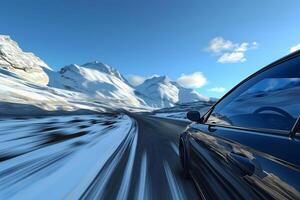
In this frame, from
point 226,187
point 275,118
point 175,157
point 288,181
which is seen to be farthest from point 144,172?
point 288,181

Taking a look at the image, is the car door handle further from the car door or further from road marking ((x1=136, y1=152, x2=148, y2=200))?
road marking ((x1=136, y1=152, x2=148, y2=200))

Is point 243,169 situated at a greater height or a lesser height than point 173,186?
greater

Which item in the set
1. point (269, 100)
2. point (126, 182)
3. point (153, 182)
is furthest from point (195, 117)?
point (269, 100)

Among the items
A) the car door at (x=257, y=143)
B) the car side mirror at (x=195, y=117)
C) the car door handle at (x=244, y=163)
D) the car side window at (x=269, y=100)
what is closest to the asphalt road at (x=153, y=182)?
the car door at (x=257, y=143)

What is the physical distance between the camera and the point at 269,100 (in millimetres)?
2061

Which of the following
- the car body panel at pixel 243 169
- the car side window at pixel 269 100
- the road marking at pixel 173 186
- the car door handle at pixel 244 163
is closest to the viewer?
the car body panel at pixel 243 169

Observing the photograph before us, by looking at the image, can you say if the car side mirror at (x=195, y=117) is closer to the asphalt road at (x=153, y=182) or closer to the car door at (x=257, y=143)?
the car door at (x=257, y=143)

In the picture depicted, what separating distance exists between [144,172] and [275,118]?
3.18 metres

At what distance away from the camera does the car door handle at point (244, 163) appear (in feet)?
5.29

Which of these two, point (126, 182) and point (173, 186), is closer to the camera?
point (173, 186)

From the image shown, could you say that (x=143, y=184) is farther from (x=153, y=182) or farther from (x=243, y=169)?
(x=243, y=169)

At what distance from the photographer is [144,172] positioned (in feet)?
15.1

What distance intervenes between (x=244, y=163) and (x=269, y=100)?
2.17ft

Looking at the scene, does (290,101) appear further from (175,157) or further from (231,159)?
(175,157)
